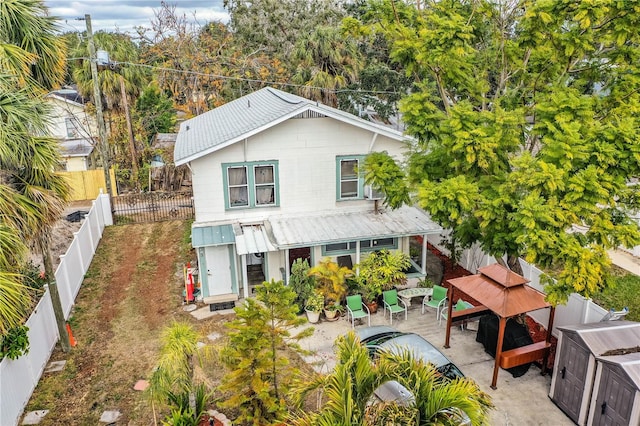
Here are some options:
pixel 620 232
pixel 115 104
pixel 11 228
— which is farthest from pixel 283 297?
pixel 115 104

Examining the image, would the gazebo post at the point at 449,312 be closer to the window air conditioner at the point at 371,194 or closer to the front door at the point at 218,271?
the window air conditioner at the point at 371,194

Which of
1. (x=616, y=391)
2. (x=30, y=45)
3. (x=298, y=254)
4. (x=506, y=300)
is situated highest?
(x=30, y=45)

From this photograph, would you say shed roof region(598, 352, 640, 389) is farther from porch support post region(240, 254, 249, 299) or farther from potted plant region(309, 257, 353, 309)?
porch support post region(240, 254, 249, 299)

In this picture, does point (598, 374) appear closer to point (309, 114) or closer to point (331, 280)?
point (331, 280)

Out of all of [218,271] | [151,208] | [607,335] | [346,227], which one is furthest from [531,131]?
[151,208]

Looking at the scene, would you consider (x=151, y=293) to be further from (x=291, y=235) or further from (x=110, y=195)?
(x=110, y=195)

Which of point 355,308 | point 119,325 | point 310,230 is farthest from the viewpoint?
point 310,230
